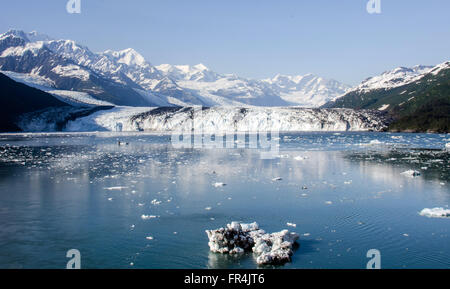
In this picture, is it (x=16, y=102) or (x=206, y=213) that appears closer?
(x=206, y=213)

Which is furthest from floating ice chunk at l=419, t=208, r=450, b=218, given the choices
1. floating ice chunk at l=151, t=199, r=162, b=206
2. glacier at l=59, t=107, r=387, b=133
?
glacier at l=59, t=107, r=387, b=133

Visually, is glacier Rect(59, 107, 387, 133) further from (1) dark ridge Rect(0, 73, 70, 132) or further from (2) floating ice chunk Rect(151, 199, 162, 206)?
(2) floating ice chunk Rect(151, 199, 162, 206)

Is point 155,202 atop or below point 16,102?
below

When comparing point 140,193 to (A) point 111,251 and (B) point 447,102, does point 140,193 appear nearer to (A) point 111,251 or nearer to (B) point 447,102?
(A) point 111,251

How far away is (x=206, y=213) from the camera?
14.1 meters

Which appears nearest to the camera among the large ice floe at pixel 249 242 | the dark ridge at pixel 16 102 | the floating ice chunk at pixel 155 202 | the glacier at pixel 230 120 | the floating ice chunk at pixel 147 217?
the large ice floe at pixel 249 242

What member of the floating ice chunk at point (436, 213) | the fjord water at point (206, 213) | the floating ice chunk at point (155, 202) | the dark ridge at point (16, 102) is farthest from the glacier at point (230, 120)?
the floating ice chunk at point (436, 213)

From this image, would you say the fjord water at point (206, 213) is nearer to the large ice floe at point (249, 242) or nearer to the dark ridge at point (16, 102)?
the large ice floe at point (249, 242)

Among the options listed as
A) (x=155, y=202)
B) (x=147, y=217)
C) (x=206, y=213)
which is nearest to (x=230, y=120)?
(x=155, y=202)

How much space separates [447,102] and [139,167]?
99.0 m

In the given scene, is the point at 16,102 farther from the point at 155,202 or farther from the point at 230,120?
the point at 155,202

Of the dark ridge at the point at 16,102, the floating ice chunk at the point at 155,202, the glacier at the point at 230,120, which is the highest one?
the dark ridge at the point at 16,102

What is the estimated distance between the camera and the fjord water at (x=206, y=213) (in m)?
9.90
